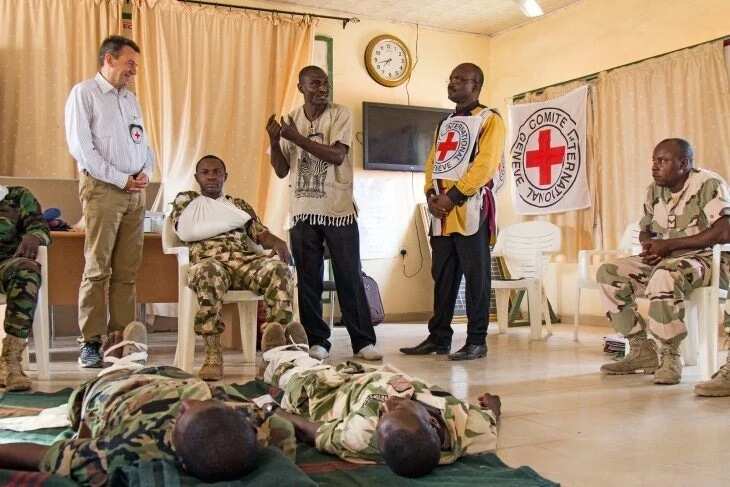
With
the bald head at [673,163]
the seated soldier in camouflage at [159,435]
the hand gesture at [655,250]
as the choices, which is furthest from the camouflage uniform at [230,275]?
the bald head at [673,163]

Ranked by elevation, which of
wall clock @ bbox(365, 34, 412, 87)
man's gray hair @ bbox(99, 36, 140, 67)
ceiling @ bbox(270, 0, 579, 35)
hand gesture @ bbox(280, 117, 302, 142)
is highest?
ceiling @ bbox(270, 0, 579, 35)

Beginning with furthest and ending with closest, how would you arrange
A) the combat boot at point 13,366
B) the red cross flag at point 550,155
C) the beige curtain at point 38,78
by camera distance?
1. the red cross flag at point 550,155
2. the beige curtain at point 38,78
3. the combat boot at point 13,366

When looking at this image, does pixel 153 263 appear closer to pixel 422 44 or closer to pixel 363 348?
pixel 363 348

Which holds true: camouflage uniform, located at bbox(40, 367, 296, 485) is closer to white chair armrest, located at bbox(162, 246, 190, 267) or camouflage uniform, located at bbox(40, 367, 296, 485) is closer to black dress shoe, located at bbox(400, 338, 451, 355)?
white chair armrest, located at bbox(162, 246, 190, 267)

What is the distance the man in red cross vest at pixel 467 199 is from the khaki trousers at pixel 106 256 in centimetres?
158

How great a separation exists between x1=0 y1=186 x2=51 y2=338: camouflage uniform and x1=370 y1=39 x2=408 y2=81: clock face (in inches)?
156

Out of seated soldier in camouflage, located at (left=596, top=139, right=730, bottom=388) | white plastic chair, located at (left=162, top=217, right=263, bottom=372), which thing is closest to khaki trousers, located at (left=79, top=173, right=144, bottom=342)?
white plastic chair, located at (left=162, top=217, right=263, bottom=372)

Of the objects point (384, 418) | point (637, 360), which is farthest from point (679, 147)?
point (384, 418)

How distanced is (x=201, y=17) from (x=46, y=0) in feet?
3.74

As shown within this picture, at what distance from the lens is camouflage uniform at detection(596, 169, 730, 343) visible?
326 cm

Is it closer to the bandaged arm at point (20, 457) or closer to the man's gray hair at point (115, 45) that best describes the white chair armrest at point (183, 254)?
the man's gray hair at point (115, 45)

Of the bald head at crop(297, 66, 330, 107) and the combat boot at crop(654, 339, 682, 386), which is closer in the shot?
the combat boot at crop(654, 339, 682, 386)

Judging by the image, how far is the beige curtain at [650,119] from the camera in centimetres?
500

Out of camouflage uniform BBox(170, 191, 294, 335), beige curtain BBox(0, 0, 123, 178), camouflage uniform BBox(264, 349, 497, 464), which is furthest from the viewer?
beige curtain BBox(0, 0, 123, 178)
